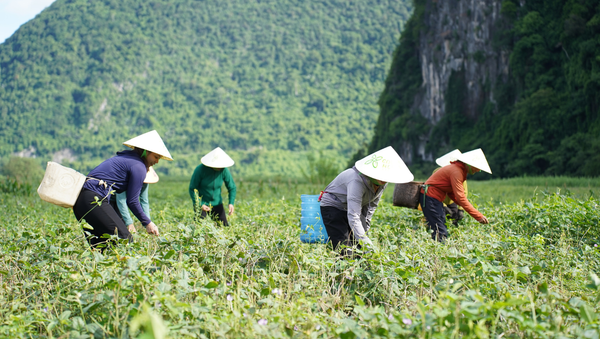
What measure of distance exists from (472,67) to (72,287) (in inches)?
1915

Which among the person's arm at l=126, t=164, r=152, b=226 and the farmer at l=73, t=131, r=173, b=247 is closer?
the farmer at l=73, t=131, r=173, b=247

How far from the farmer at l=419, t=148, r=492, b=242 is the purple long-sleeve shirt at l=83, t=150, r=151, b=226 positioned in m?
3.70

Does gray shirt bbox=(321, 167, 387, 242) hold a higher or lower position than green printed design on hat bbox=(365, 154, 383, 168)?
lower

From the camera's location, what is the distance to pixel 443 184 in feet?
22.3

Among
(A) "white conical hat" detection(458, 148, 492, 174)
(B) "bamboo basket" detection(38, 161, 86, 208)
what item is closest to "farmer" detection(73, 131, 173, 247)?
(B) "bamboo basket" detection(38, 161, 86, 208)

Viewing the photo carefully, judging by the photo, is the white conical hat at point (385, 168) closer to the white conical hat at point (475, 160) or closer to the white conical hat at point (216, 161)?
the white conical hat at point (475, 160)

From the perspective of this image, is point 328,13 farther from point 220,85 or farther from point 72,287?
point 72,287

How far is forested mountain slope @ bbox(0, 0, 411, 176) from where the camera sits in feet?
415

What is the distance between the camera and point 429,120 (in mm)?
55219

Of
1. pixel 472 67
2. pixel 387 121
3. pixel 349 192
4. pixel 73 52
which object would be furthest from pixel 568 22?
pixel 73 52

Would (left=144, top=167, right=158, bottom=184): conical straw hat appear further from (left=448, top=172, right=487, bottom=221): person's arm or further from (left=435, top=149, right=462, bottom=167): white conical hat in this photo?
(left=435, top=149, right=462, bottom=167): white conical hat

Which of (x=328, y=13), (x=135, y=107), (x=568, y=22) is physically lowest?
(x=135, y=107)

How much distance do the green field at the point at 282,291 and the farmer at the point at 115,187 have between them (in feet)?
1.11

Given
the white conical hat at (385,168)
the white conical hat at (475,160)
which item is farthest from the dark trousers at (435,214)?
the white conical hat at (385,168)
